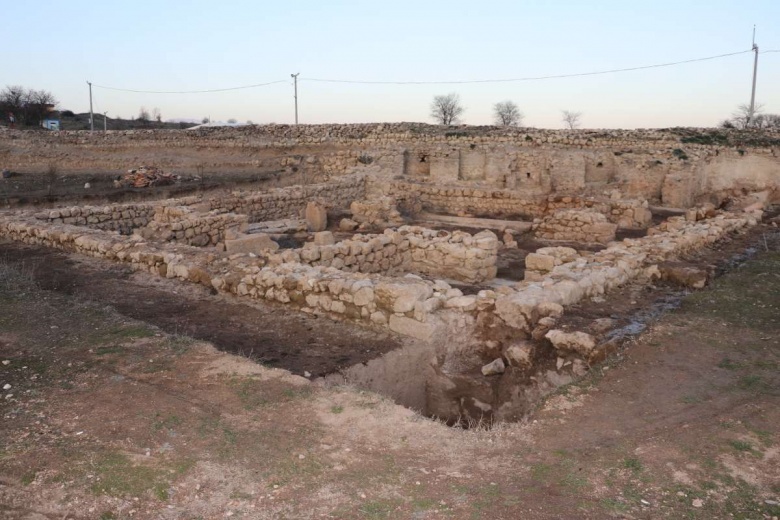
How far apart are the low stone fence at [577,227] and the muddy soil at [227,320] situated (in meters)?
8.58

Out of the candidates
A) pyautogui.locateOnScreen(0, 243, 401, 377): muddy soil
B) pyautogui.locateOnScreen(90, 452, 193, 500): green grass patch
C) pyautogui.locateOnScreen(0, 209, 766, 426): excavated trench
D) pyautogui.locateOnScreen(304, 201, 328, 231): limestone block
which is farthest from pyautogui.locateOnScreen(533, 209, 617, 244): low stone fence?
pyautogui.locateOnScreen(90, 452, 193, 500): green grass patch

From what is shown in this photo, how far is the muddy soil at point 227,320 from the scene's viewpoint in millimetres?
5402

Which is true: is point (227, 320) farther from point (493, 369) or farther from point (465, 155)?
point (465, 155)

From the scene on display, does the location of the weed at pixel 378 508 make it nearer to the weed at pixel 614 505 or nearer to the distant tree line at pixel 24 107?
the weed at pixel 614 505

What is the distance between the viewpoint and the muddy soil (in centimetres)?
540

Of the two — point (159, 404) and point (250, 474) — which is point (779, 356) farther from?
point (159, 404)

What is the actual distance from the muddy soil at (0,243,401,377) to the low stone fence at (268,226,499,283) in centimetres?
226

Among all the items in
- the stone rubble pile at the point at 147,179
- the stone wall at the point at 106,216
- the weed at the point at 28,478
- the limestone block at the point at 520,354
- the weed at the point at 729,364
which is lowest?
the limestone block at the point at 520,354

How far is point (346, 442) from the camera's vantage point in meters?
3.59

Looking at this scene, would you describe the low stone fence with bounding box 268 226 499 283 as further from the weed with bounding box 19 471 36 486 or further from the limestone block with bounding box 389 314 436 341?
the weed with bounding box 19 471 36 486

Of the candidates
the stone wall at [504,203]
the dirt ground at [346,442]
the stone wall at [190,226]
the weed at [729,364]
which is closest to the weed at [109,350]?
the dirt ground at [346,442]

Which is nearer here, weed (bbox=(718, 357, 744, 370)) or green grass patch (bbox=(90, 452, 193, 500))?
green grass patch (bbox=(90, 452, 193, 500))

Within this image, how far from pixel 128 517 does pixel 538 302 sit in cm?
433

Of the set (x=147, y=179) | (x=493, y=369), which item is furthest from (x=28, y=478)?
(x=147, y=179)
